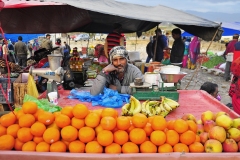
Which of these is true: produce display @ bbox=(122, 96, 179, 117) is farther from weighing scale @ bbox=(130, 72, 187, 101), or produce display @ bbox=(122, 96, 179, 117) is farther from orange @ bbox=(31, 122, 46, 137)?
orange @ bbox=(31, 122, 46, 137)

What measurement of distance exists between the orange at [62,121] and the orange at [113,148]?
1.11 feet

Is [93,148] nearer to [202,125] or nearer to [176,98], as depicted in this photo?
[202,125]

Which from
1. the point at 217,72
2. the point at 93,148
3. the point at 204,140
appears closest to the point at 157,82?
the point at 204,140

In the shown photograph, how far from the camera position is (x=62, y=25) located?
612 cm

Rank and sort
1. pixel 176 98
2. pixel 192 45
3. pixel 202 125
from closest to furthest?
pixel 202 125 → pixel 176 98 → pixel 192 45

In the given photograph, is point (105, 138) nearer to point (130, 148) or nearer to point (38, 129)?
point (130, 148)

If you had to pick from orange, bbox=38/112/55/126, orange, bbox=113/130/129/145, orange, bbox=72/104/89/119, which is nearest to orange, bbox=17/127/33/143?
orange, bbox=38/112/55/126

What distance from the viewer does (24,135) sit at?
65.5 inches

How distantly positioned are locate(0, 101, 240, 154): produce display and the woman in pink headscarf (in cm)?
1056

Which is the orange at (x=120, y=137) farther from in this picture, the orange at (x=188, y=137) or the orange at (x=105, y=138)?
the orange at (x=188, y=137)

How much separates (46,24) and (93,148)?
197 inches

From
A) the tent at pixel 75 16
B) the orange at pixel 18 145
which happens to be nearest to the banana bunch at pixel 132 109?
the orange at pixel 18 145

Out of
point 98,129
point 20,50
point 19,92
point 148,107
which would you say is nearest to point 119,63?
point 148,107

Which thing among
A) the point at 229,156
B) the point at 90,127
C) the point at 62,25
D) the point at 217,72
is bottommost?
the point at 217,72
